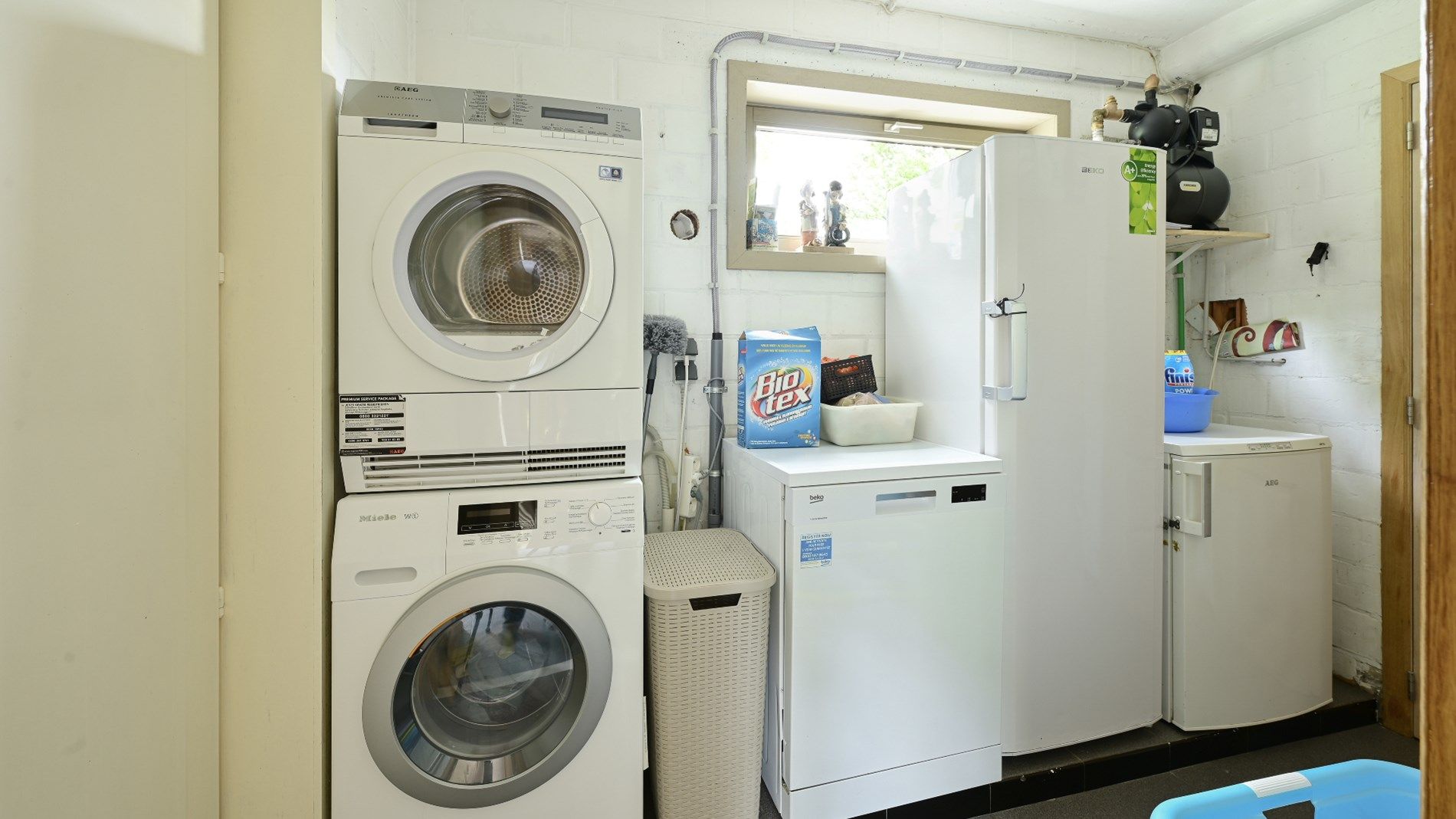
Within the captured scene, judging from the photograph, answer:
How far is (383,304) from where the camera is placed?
130 cm

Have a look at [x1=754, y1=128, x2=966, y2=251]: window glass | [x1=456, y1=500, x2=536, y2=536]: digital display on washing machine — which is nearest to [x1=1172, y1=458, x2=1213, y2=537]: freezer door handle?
[x1=754, y1=128, x2=966, y2=251]: window glass

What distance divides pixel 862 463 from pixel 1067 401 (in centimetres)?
67

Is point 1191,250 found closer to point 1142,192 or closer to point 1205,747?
point 1142,192

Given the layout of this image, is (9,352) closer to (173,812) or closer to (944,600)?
(173,812)

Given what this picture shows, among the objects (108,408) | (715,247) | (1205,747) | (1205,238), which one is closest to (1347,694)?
(1205,747)

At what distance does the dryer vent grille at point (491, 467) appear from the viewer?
1.33 m

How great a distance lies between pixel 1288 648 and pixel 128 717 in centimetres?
293

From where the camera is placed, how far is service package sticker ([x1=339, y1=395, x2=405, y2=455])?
130 cm

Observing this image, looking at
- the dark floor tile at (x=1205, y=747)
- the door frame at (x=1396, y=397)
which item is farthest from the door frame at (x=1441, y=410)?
the door frame at (x=1396, y=397)

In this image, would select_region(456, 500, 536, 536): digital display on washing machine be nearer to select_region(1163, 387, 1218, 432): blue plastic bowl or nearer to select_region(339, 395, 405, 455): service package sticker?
select_region(339, 395, 405, 455): service package sticker

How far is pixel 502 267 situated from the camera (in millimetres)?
1418

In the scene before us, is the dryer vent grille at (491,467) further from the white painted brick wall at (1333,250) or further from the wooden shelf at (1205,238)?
the white painted brick wall at (1333,250)

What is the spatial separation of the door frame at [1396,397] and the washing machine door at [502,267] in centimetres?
258

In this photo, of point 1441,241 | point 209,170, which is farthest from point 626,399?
point 1441,241
